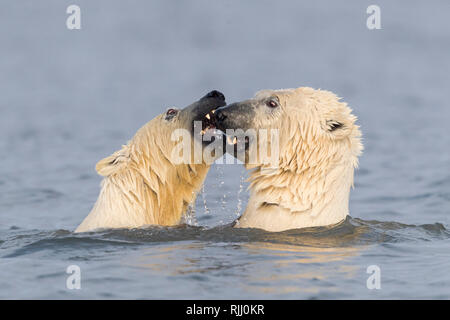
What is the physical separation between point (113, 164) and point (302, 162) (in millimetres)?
2222

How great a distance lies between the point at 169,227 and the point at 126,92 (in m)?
16.0

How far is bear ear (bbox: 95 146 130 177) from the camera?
9.78m

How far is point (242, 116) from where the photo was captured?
30.1 ft

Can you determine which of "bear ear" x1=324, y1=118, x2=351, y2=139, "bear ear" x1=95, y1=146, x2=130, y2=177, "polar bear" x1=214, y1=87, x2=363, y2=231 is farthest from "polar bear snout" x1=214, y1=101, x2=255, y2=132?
"bear ear" x1=95, y1=146, x2=130, y2=177

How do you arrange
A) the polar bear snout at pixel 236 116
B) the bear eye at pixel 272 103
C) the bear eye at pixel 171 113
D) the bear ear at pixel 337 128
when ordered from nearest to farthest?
the bear ear at pixel 337 128 < the polar bear snout at pixel 236 116 < the bear eye at pixel 272 103 < the bear eye at pixel 171 113

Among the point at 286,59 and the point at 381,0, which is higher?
the point at 381,0

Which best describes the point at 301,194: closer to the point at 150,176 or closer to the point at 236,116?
the point at 236,116

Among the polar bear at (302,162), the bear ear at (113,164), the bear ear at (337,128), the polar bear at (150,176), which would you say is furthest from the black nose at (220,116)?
the bear ear at (113,164)

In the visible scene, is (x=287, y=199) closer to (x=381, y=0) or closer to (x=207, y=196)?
(x=207, y=196)

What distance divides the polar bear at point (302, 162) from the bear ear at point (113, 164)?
1323 mm

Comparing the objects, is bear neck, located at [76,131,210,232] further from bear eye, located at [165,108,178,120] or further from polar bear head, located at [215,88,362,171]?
polar bear head, located at [215,88,362,171]

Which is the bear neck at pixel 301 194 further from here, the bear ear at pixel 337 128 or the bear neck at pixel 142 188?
the bear neck at pixel 142 188

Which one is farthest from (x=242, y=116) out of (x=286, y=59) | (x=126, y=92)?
(x=286, y=59)

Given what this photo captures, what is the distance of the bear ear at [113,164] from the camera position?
32.1 feet
